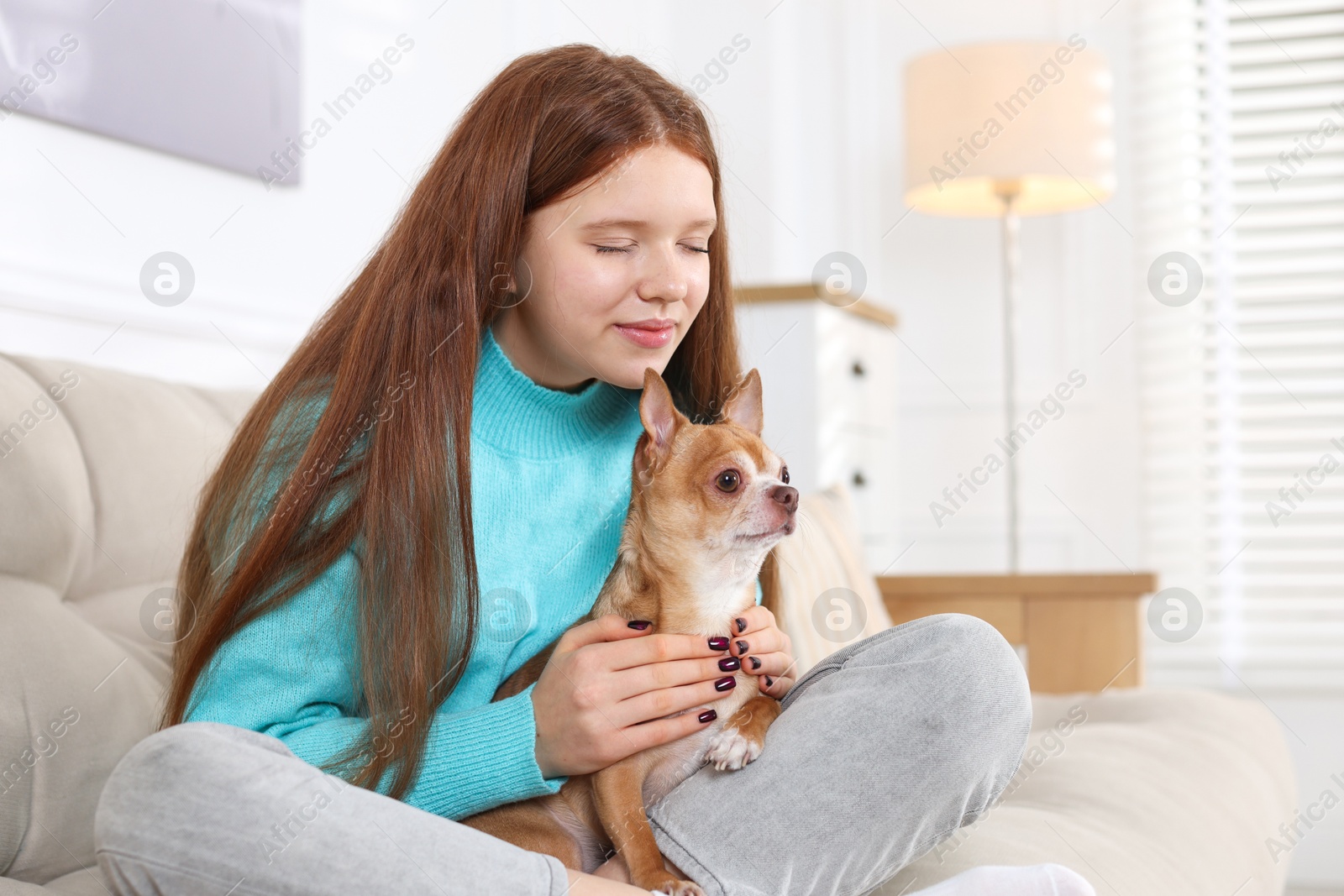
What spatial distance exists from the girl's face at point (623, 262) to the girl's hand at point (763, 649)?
29cm

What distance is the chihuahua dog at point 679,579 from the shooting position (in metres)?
1.09

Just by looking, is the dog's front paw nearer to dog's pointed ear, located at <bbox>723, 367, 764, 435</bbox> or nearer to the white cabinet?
dog's pointed ear, located at <bbox>723, 367, 764, 435</bbox>

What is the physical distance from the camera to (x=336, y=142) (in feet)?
7.48

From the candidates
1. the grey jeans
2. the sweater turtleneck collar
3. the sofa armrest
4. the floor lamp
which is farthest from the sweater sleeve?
the floor lamp

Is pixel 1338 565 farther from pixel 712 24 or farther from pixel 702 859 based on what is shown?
pixel 702 859

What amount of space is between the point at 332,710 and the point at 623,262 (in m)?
0.55

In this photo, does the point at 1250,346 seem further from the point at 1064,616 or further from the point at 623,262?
the point at 623,262

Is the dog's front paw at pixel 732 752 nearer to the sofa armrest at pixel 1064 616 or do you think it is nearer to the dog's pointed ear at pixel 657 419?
the dog's pointed ear at pixel 657 419

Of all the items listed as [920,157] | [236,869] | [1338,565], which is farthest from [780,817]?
[1338,565]

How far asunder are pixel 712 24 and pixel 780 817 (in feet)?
9.71

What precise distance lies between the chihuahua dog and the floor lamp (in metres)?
2.07

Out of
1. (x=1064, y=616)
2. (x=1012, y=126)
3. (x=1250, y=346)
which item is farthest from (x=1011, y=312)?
(x=1064, y=616)

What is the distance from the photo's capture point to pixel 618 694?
3.51 feet

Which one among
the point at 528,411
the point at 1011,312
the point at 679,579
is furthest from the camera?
the point at 1011,312
